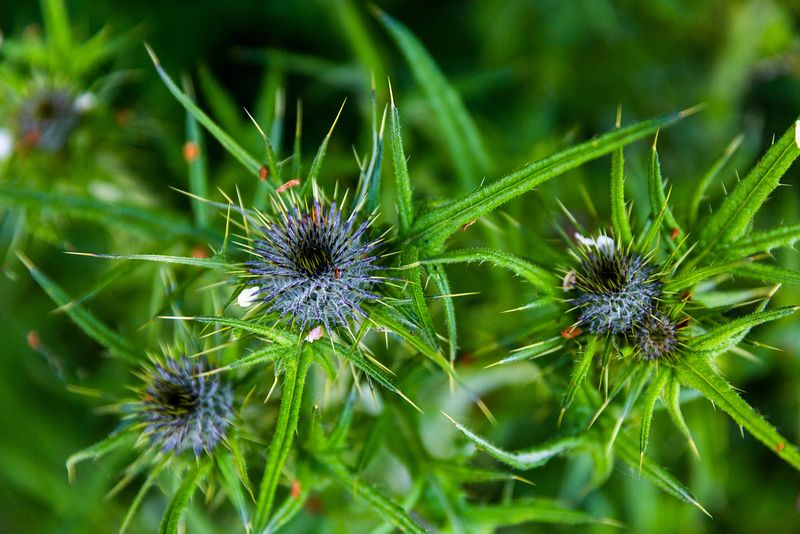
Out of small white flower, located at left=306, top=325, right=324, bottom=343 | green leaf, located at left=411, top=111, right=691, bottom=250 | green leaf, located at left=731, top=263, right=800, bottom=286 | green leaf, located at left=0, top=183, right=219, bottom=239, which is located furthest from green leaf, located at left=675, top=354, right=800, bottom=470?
green leaf, located at left=0, top=183, right=219, bottom=239

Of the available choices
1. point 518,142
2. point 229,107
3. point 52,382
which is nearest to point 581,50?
point 518,142

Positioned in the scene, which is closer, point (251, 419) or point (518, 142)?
point (251, 419)

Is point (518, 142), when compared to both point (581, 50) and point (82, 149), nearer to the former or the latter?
point (581, 50)

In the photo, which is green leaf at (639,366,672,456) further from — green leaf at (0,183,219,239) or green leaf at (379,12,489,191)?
green leaf at (0,183,219,239)

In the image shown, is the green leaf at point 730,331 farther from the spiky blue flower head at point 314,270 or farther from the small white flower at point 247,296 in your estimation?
the small white flower at point 247,296

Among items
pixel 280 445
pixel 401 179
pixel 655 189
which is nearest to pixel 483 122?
pixel 655 189

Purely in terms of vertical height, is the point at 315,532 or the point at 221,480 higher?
the point at 315,532

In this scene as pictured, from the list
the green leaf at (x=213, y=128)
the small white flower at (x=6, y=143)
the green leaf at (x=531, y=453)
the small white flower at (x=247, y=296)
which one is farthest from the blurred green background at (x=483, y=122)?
the small white flower at (x=247, y=296)

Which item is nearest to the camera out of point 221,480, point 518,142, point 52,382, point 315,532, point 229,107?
point 221,480
